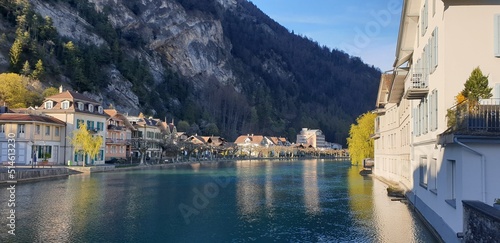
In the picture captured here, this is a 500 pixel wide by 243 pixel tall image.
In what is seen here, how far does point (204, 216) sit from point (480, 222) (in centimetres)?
1469

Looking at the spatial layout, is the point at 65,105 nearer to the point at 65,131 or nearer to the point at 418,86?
the point at 65,131

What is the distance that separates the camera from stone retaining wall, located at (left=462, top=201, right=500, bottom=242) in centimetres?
959

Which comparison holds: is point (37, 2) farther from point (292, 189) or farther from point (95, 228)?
point (95, 228)

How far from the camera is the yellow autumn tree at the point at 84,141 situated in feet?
178

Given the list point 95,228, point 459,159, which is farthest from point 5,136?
point 459,159

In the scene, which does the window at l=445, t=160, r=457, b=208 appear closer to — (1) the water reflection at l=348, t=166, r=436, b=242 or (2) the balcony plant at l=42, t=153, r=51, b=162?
(1) the water reflection at l=348, t=166, r=436, b=242

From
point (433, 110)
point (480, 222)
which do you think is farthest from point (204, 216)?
point (480, 222)

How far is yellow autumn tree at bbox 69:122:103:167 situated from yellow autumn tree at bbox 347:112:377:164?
36090 millimetres

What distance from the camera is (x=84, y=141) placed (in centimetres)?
5422

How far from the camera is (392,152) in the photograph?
41.3 m

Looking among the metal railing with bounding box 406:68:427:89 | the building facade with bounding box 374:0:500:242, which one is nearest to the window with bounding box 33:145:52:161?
the building facade with bounding box 374:0:500:242

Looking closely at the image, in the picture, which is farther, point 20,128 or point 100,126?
point 100,126

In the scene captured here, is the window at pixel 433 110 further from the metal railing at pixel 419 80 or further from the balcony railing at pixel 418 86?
the metal railing at pixel 419 80

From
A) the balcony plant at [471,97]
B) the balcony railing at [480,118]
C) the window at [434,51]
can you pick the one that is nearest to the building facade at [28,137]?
the window at [434,51]
